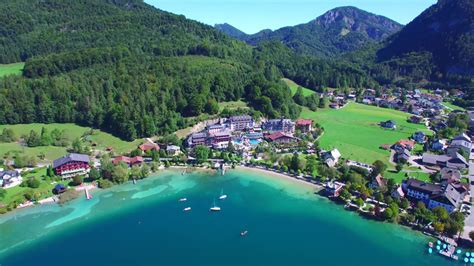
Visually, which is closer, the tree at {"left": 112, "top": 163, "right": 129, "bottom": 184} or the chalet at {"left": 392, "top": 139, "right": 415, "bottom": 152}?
the tree at {"left": 112, "top": 163, "right": 129, "bottom": 184}

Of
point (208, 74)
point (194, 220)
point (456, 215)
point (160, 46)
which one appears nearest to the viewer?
point (456, 215)

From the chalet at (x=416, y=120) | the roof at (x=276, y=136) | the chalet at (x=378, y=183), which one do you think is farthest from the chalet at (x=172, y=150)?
the chalet at (x=416, y=120)

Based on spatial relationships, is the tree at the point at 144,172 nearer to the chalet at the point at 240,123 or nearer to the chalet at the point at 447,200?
the chalet at the point at 240,123

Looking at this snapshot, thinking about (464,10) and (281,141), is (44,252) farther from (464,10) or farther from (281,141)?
(464,10)

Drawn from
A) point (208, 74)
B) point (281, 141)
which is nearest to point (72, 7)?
point (208, 74)

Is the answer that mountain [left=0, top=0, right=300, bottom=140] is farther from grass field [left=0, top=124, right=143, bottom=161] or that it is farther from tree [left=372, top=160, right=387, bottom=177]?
tree [left=372, top=160, right=387, bottom=177]

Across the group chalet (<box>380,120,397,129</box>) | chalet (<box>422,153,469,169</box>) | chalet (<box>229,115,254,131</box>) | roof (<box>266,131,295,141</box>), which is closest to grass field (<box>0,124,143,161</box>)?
chalet (<box>229,115,254,131</box>)
